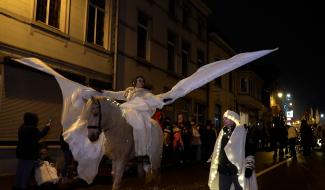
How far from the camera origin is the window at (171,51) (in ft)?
91.3

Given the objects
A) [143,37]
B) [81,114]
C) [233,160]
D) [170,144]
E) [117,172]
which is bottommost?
[117,172]

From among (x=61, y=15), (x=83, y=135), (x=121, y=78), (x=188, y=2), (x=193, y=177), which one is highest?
(x=188, y=2)

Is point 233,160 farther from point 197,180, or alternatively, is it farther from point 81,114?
point 197,180

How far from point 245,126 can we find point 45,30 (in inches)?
388

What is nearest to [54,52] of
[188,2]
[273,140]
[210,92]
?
[273,140]

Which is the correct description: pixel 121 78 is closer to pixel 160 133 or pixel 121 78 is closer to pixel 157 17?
pixel 157 17

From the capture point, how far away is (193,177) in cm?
1470

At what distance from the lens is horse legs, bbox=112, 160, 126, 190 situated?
25.3ft

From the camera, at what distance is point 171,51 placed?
28234mm

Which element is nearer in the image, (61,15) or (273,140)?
(61,15)

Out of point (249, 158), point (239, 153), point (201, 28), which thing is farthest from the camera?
point (201, 28)

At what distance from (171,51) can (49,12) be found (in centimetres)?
1281

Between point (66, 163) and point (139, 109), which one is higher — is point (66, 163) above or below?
below

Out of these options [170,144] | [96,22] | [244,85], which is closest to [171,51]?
[96,22]
